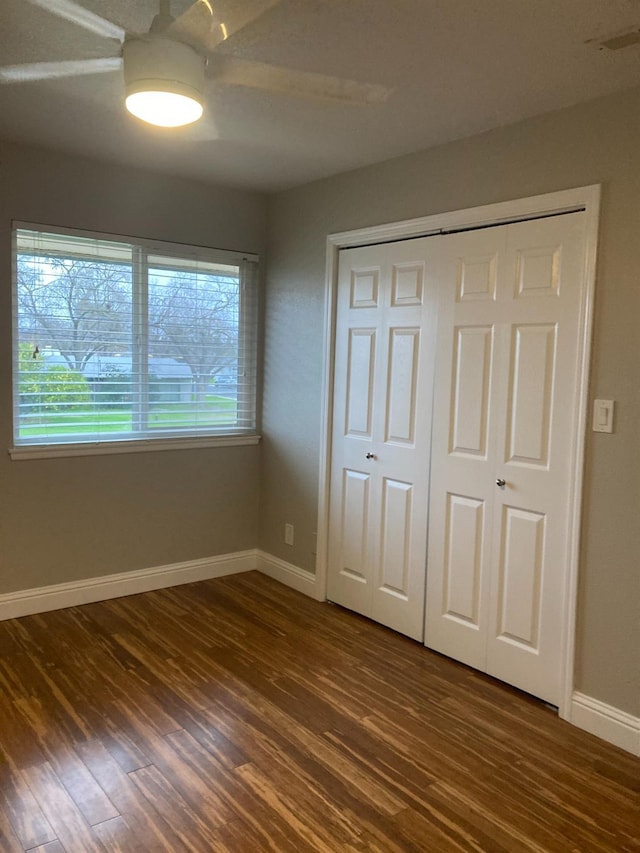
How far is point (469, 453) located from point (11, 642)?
7.74 ft

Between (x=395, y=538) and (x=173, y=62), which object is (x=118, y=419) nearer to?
(x=395, y=538)

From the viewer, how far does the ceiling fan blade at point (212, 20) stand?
1.89m

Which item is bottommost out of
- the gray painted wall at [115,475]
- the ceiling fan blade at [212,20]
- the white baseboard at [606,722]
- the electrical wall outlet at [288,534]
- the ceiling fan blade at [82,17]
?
the white baseboard at [606,722]

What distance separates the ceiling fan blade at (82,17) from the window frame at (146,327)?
152 cm

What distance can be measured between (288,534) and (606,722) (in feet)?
6.96

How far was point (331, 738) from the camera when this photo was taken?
99.7 inches

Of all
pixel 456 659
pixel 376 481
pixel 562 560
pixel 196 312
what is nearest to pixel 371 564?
pixel 376 481

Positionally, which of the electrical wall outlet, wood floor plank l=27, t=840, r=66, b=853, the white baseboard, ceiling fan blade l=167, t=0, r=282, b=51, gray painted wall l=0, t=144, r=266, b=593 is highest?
ceiling fan blade l=167, t=0, r=282, b=51

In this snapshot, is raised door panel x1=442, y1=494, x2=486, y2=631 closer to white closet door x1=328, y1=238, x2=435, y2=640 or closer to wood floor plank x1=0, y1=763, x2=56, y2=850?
white closet door x1=328, y1=238, x2=435, y2=640

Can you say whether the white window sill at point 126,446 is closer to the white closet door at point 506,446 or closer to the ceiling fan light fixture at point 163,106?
the white closet door at point 506,446

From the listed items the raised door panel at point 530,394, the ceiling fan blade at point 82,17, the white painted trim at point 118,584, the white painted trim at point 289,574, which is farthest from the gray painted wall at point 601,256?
the white painted trim at point 118,584

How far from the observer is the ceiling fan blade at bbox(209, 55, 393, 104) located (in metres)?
2.31

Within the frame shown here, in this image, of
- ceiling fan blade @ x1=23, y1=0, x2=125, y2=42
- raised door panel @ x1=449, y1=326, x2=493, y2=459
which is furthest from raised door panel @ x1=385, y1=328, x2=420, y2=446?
ceiling fan blade @ x1=23, y1=0, x2=125, y2=42

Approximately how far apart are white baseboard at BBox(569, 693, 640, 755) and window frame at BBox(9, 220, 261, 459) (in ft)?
8.04
